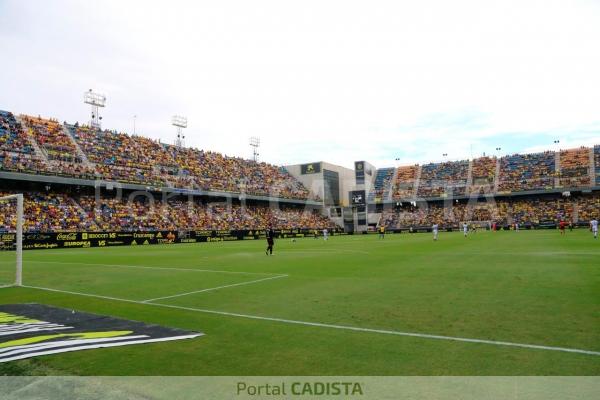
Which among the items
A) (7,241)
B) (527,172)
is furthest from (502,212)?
(7,241)

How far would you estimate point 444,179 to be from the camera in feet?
270

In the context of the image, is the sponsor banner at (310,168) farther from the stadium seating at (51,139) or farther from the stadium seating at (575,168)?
the stadium seating at (51,139)

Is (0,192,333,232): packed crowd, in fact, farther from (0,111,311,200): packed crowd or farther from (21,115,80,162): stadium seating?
(21,115,80,162): stadium seating

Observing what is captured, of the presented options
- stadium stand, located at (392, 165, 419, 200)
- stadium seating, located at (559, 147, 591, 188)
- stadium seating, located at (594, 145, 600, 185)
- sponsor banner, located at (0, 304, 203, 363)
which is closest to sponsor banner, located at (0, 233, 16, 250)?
sponsor banner, located at (0, 304, 203, 363)

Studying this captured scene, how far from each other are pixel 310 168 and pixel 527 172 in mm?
43627

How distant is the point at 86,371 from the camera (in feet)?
16.2

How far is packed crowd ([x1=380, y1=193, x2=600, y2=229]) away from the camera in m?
65.2

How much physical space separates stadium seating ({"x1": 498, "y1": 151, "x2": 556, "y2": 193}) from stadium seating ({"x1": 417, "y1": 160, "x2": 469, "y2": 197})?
6909 millimetres

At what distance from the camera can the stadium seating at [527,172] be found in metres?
70.9

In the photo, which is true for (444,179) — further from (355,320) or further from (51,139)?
(355,320)

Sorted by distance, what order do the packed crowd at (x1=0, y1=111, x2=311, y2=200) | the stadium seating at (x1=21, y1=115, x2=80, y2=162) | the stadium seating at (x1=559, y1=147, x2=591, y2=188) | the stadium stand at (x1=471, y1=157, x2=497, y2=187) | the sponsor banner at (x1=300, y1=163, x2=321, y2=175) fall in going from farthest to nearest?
the sponsor banner at (x1=300, y1=163, x2=321, y2=175), the stadium stand at (x1=471, y1=157, x2=497, y2=187), the stadium seating at (x1=559, y1=147, x2=591, y2=188), the stadium seating at (x1=21, y1=115, x2=80, y2=162), the packed crowd at (x1=0, y1=111, x2=311, y2=200)

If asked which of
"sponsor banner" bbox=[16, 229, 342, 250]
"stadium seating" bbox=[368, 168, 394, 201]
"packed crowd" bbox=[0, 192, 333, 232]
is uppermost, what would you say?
"stadium seating" bbox=[368, 168, 394, 201]

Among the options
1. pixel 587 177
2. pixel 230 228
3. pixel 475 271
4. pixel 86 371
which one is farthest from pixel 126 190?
pixel 587 177

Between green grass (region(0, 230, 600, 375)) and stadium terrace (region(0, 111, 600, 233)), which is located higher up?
stadium terrace (region(0, 111, 600, 233))
